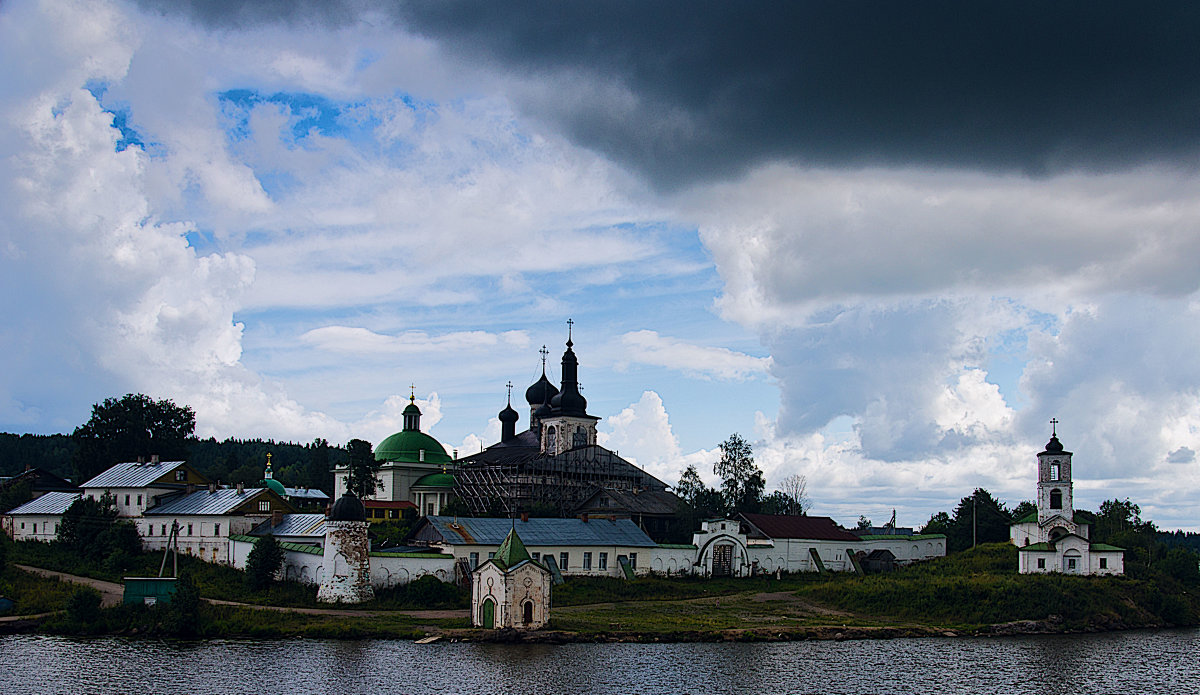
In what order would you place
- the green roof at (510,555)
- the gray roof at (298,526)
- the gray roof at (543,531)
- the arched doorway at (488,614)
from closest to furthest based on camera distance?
the green roof at (510,555), the arched doorway at (488,614), the gray roof at (298,526), the gray roof at (543,531)

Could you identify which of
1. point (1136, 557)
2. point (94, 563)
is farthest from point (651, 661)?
point (1136, 557)

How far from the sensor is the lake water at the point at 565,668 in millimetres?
36000

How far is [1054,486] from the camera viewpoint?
67688 mm

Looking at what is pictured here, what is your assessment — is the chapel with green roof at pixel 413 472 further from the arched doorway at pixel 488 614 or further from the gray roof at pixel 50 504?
the arched doorway at pixel 488 614

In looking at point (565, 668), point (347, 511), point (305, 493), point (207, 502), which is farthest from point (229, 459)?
point (565, 668)

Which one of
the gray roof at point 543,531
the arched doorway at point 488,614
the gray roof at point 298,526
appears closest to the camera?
the arched doorway at point 488,614

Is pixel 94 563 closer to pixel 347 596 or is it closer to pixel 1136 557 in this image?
pixel 347 596

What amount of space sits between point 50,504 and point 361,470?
21274 millimetres

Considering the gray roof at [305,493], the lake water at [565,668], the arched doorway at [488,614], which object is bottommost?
the lake water at [565,668]

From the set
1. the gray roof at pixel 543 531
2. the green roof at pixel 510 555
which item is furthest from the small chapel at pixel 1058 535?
the green roof at pixel 510 555

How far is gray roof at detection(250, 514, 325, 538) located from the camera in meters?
57.2

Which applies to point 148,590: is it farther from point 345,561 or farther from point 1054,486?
point 1054,486

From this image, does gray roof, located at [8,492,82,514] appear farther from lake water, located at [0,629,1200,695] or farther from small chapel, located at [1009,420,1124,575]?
small chapel, located at [1009,420,1124,575]

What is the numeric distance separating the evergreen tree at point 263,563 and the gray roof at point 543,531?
8.48 m
